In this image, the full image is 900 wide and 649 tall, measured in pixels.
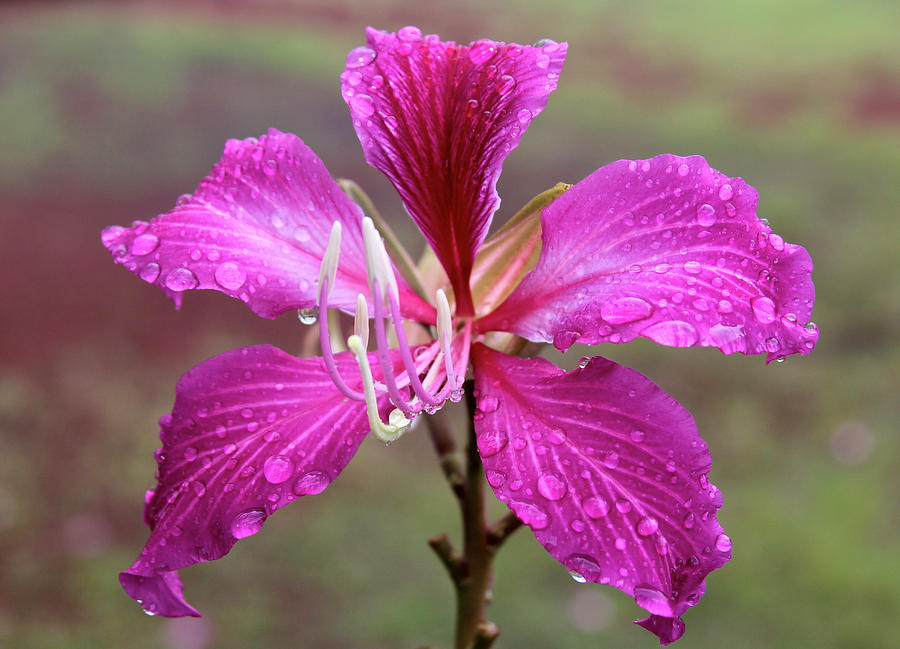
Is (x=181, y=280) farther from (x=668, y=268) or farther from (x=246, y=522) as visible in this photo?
(x=668, y=268)

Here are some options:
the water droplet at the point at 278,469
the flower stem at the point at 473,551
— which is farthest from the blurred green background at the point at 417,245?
the water droplet at the point at 278,469

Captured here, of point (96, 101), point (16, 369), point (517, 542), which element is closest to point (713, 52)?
point (517, 542)

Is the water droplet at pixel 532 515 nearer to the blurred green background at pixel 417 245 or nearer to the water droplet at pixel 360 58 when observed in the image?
the water droplet at pixel 360 58

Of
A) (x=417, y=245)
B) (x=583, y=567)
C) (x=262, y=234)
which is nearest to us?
(x=583, y=567)

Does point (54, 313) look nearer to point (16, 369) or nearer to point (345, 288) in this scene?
point (16, 369)

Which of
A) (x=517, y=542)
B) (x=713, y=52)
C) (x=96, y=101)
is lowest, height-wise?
(x=517, y=542)

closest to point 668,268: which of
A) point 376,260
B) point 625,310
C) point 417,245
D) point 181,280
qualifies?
point 625,310
